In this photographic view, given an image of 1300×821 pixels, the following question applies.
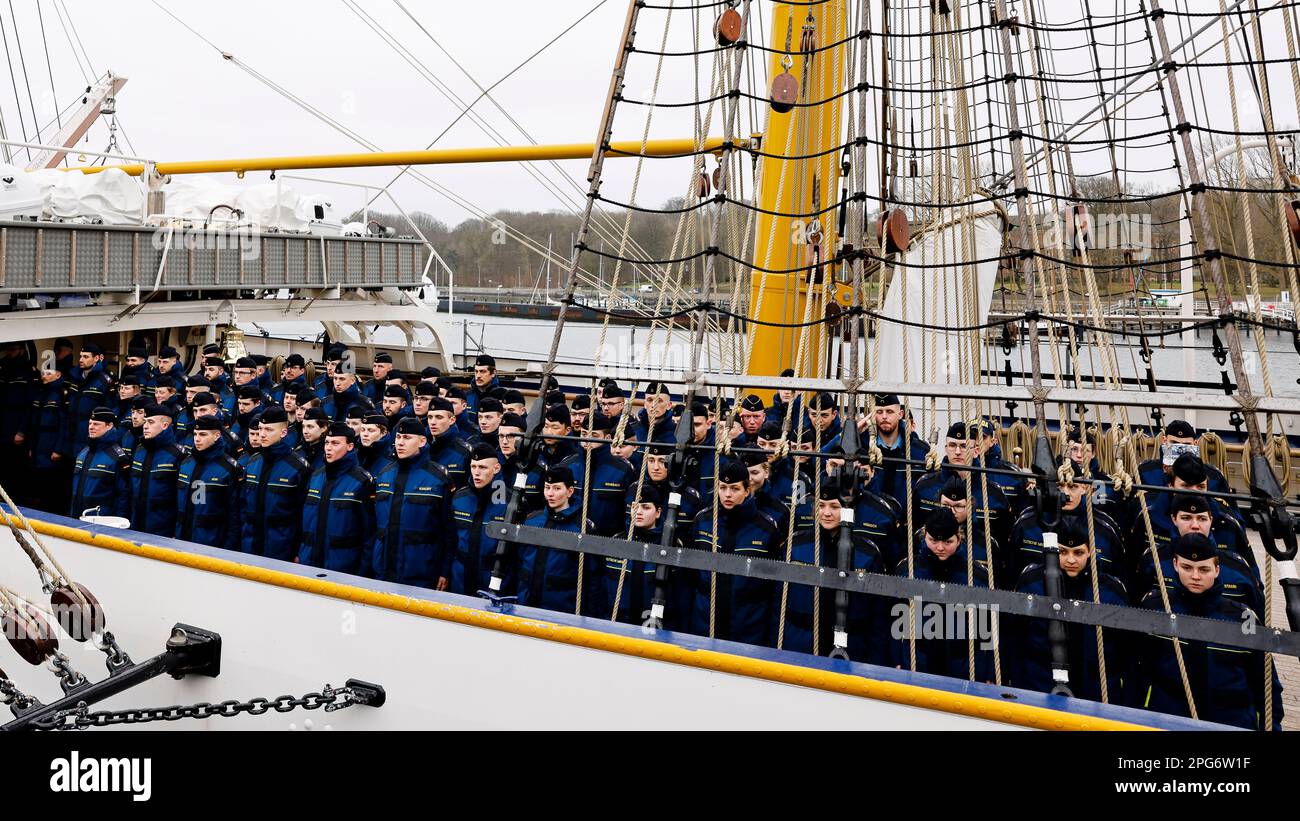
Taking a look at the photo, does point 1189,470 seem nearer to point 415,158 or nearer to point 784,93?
point 784,93

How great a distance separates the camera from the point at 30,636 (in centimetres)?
406

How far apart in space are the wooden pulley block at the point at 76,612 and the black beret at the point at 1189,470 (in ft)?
16.3

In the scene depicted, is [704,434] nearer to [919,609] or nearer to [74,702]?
[919,609]

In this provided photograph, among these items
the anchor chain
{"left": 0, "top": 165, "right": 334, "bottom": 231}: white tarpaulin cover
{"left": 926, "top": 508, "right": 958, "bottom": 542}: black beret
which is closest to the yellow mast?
{"left": 926, "top": 508, "right": 958, "bottom": 542}: black beret

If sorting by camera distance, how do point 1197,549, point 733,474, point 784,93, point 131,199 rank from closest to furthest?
point 1197,549 < point 784,93 < point 733,474 < point 131,199

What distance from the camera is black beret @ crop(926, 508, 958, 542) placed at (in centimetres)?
387

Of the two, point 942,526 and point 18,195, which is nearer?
point 942,526

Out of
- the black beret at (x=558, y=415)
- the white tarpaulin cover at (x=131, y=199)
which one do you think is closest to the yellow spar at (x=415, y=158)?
the white tarpaulin cover at (x=131, y=199)

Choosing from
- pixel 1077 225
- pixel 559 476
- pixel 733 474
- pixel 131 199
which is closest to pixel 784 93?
pixel 733 474

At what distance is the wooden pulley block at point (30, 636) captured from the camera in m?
4.04

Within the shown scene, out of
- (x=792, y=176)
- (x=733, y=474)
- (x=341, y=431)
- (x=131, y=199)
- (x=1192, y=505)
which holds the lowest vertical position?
(x=1192, y=505)

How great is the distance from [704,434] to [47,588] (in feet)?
11.6

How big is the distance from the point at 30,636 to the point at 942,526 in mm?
3700

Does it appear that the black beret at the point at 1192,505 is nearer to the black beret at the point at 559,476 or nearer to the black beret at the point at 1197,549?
the black beret at the point at 1197,549
